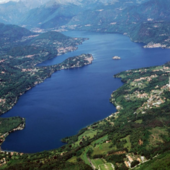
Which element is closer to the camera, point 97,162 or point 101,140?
point 97,162

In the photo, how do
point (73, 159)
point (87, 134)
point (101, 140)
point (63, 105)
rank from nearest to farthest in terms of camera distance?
point (73, 159)
point (101, 140)
point (87, 134)
point (63, 105)

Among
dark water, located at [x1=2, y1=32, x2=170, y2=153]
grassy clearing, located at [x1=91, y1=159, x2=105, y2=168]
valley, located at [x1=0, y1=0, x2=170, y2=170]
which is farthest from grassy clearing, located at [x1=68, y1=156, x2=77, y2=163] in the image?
dark water, located at [x1=2, y1=32, x2=170, y2=153]

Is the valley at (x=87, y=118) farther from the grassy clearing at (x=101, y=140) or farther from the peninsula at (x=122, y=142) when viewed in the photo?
the grassy clearing at (x=101, y=140)

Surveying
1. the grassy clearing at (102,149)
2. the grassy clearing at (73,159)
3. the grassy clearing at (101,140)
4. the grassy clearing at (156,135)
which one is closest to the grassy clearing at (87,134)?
the grassy clearing at (101,140)

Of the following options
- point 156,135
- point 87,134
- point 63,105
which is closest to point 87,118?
point 87,134

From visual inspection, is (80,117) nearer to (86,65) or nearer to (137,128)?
(137,128)

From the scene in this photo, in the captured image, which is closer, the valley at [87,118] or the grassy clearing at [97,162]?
the grassy clearing at [97,162]

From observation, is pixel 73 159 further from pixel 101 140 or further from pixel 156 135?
pixel 156 135

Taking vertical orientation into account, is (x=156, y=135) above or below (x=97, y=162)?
above

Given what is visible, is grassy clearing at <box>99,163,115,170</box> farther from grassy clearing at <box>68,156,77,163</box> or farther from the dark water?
the dark water
